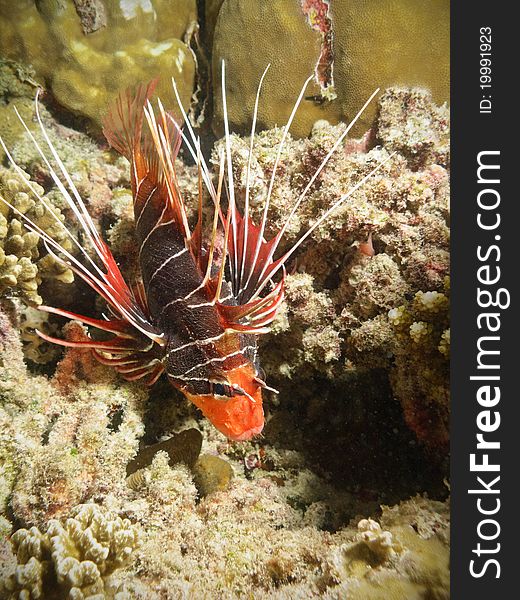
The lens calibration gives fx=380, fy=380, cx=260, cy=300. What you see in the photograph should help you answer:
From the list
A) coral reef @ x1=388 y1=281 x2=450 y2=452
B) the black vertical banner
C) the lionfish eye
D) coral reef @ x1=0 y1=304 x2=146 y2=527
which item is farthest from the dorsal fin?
the black vertical banner

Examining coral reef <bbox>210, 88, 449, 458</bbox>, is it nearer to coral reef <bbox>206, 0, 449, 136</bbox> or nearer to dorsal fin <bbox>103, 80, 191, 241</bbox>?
coral reef <bbox>206, 0, 449, 136</bbox>

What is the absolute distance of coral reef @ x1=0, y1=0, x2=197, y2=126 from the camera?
3.65m

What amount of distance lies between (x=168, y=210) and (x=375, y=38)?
2454mm

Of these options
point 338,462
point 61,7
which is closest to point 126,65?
point 61,7

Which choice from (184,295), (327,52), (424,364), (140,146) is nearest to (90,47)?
(140,146)

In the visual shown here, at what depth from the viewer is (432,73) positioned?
10.7ft

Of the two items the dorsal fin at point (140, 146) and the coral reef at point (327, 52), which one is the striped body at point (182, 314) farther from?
the coral reef at point (327, 52)

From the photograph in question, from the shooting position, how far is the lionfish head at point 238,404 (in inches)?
77.4

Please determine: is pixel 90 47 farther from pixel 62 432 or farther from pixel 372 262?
pixel 62 432

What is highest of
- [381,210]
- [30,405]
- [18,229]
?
[381,210]

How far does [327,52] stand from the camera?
11.1ft

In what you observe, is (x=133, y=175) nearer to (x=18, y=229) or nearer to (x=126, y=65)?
(x=18, y=229)

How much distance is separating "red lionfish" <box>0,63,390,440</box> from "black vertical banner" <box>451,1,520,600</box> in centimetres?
60

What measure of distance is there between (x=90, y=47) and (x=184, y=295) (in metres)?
3.23
